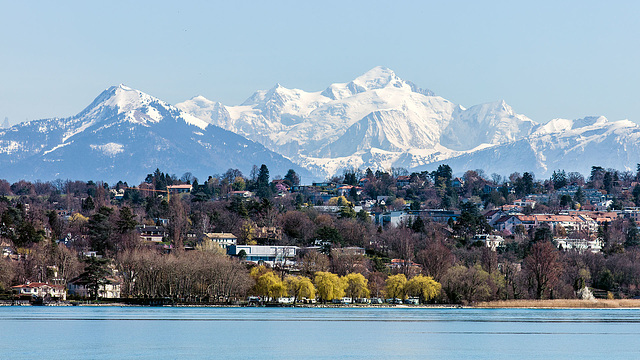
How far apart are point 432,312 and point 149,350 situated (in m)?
56.1

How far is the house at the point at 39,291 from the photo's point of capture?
393 feet

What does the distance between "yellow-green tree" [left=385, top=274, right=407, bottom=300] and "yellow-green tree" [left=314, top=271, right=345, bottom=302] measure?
6.61 metres

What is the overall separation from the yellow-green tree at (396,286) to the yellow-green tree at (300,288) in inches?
375

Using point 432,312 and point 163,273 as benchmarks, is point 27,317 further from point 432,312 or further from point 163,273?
point 432,312

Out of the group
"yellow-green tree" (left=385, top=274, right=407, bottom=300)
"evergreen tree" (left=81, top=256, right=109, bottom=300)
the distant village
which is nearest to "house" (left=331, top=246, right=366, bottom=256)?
the distant village

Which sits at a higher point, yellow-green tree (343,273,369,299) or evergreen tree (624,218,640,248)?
evergreen tree (624,218,640,248)

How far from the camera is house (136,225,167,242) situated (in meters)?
171

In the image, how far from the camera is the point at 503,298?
126812mm

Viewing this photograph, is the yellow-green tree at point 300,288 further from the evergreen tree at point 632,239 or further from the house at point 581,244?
the house at point 581,244

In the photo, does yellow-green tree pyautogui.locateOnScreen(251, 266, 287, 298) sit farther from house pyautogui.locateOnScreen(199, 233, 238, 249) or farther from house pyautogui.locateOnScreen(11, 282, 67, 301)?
house pyautogui.locateOnScreen(199, 233, 238, 249)

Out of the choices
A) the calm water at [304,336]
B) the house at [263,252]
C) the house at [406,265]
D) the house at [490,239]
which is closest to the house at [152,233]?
the house at [263,252]

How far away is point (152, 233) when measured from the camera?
174 meters

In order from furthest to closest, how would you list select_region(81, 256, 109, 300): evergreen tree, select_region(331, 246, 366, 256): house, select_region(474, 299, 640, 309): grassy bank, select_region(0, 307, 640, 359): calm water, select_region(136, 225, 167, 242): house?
select_region(136, 225, 167, 242): house, select_region(331, 246, 366, 256): house, select_region(474, 299, 640, 309): grassy bank, select_region(81, 256, 109, 300): evergreen tree, select_region(0, 307, 640, 359): calm water

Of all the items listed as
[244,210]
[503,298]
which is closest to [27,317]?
[503,298]
